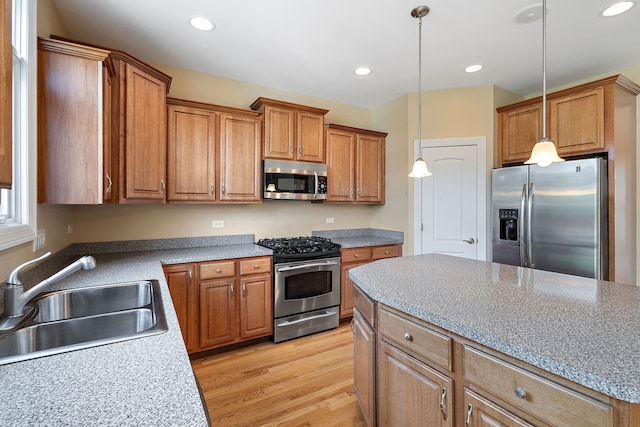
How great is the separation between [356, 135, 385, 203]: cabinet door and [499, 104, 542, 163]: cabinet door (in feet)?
4.57

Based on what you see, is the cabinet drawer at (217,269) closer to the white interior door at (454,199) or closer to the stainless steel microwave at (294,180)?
the stainless steel microwave at (294,180)

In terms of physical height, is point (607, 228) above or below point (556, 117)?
below

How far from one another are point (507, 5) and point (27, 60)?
2930 millimetres

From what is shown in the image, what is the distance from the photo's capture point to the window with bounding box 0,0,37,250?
1.54 metres

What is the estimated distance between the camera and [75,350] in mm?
917

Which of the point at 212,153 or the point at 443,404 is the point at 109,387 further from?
the point at 212,153

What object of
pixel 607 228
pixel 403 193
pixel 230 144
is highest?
pixel 230 144

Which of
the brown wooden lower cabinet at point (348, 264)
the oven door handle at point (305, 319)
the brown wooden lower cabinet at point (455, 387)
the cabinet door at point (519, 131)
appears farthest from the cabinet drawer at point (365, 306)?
the cabinet door at point (519, 131)

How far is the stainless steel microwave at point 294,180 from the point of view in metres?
3.15

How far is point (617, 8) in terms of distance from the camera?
2.07 meters

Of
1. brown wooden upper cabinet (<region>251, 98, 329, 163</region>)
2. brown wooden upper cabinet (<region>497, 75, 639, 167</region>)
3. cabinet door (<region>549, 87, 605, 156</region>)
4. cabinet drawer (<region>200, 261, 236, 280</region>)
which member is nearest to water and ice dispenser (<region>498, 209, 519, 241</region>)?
brown wooden upper cabinet (<region>497, 75, 639, 167</region>)

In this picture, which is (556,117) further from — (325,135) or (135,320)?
(135,320)

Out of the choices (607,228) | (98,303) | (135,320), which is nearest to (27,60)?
(98,303)

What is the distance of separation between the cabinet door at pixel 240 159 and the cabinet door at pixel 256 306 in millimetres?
828
